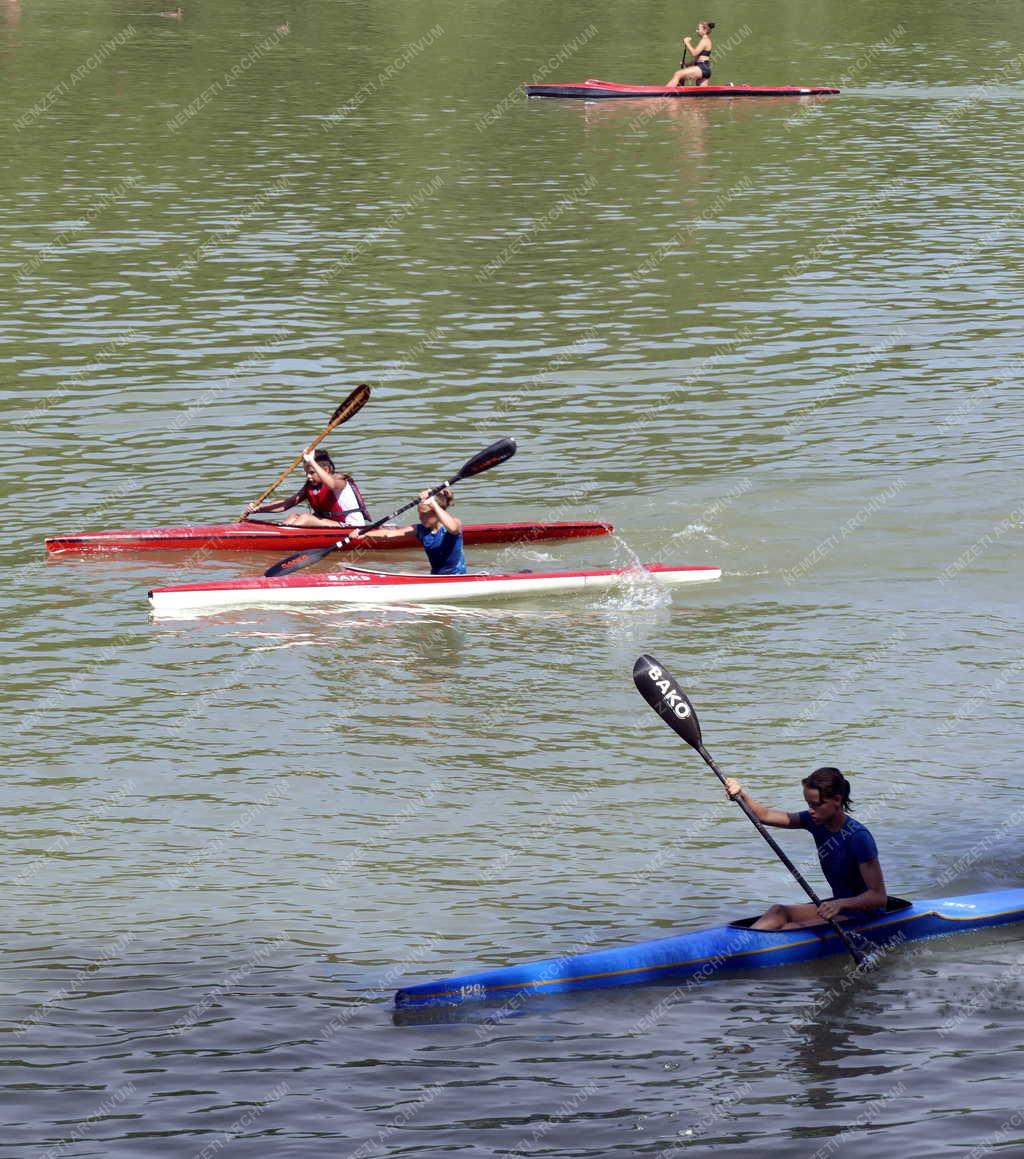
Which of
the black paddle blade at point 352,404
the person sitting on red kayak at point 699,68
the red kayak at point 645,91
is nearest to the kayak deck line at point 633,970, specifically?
the black paddle blade at point 352,404

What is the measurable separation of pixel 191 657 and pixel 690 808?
5441 mm

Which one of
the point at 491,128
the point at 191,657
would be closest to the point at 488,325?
the point at 191,657

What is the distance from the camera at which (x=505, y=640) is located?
688 inches

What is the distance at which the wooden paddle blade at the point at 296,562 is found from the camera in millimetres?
18422

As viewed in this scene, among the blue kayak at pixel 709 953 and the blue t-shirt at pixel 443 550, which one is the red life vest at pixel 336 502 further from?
the blue kayak at pixel 709 953

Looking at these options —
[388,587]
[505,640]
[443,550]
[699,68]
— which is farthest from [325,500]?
[699,68]

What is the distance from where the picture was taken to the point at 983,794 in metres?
13.8

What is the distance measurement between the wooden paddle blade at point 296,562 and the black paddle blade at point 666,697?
709cm

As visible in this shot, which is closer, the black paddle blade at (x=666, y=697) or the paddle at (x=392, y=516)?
the black paddle blade at (x=666, y=697)

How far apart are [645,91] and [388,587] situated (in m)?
29.3

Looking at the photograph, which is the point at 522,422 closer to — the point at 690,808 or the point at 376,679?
the point at 376,679

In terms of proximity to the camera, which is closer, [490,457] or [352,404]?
[490,457]

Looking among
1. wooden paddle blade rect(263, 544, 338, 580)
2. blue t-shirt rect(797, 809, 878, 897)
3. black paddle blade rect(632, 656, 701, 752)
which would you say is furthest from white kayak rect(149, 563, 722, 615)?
blue t-shirt rect(797, 809, 878, 897)

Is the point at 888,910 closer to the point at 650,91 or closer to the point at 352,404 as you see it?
the point at 352,404
